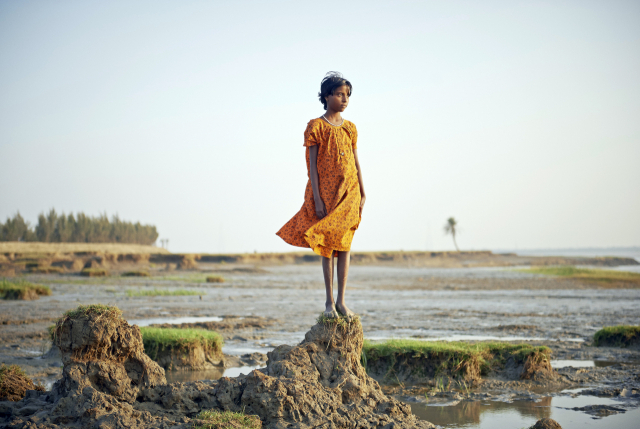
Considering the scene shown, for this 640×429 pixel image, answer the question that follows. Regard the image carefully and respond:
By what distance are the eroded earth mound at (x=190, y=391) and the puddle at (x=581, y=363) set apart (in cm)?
587

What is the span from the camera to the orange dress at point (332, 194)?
5.18 metres

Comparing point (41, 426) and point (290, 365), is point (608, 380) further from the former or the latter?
point (41, 426)

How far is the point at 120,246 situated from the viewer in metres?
64.2

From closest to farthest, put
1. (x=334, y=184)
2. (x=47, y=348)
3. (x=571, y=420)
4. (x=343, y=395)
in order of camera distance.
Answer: (x=343, y=395) < (x=334, y=184) < (x=571, y=420) < (x=47, y=348)

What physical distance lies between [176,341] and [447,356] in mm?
4646

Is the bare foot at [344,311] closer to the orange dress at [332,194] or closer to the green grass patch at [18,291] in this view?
the orange dress at [332,194]

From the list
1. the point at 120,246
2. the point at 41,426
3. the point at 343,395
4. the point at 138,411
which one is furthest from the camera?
the point at 120,246

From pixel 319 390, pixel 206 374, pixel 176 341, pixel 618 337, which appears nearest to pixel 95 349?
pixel 319 390

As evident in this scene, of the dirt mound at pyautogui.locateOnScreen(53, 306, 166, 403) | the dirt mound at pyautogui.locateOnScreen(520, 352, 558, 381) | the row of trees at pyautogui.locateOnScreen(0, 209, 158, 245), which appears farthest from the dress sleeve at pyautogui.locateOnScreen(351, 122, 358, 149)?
the row of trees at pyautogui.locateOnScreen(0, 209, 158, 245)

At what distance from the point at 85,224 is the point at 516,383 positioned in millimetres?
64871

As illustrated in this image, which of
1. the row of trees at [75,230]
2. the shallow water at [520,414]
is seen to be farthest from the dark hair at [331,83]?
the row of trees at [75,230]

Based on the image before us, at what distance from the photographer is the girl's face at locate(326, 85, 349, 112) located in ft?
17.5

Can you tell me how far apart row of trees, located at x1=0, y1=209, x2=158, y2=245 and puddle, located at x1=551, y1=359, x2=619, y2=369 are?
186 feet

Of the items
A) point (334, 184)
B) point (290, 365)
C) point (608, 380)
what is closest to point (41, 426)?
point (290, 365)
